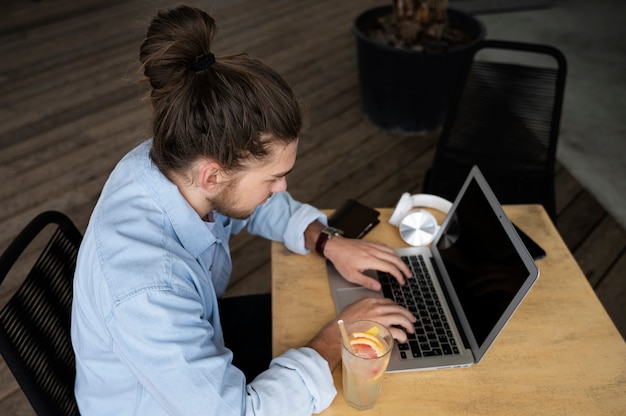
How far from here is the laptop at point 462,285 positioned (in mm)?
1085

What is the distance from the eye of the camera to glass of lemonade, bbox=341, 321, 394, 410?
100cm

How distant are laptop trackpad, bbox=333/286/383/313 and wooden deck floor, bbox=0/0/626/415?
108 centimetres

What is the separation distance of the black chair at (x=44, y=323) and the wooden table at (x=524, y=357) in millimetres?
417

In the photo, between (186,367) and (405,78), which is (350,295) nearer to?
(186,367)

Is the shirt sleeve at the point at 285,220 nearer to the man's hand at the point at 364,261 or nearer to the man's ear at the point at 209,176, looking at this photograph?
the man's hand at the point at 364,261

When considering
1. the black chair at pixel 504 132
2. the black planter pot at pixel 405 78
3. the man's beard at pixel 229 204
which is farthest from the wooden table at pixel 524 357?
the black planter pot at pixel 405 78

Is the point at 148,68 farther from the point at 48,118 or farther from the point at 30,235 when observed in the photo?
the point at 48,118

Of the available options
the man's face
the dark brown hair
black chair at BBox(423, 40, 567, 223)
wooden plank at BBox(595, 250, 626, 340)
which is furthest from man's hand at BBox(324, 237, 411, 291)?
wooden plank at BBox(595, 250, 626, 340)

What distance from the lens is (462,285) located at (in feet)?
4.04

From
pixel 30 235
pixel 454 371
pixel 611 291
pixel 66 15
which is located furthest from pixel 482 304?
pixel 66 15

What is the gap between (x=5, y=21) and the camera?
4.29 m

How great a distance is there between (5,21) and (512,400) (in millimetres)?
4526

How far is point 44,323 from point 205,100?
1.75ft

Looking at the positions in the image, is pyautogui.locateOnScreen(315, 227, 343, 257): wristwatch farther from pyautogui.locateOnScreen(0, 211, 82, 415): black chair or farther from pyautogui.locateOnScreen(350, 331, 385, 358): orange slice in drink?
pyautogui.locateOnScreen(0, 211, 82, 415): black chair
